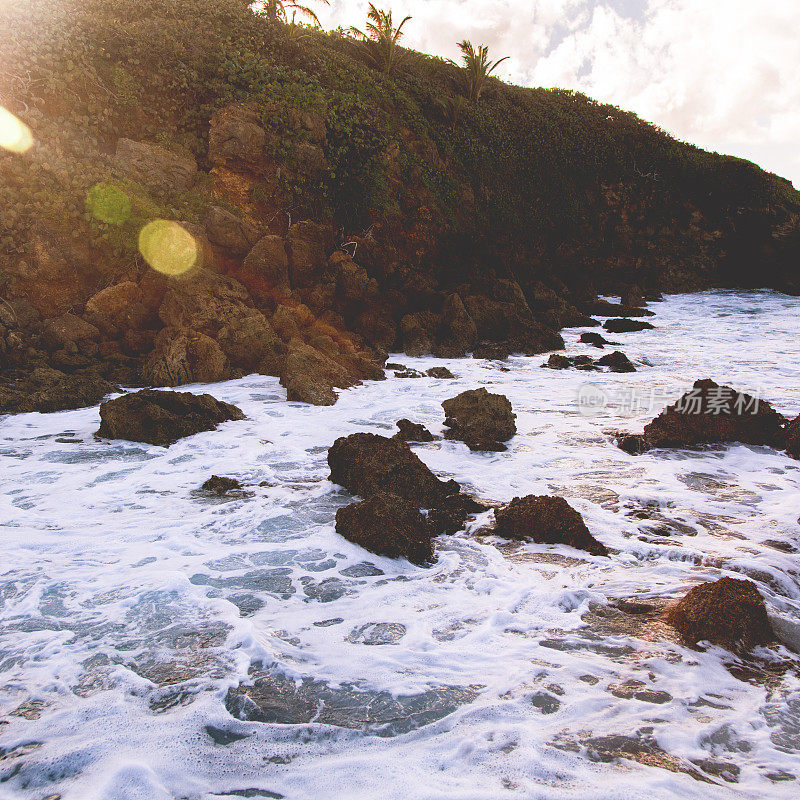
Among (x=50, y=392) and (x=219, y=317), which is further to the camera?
(x=219, y=317)

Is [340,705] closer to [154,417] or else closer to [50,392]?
[154,417]

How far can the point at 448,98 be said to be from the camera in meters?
20.6

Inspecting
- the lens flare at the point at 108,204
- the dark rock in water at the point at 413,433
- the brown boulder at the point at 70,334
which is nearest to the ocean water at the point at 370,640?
the dark rock in water at the point at 413,433

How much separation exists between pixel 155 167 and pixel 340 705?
1343 cm

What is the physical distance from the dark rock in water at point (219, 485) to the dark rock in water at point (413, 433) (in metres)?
2.37

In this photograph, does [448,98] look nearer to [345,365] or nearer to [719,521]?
[345,365]

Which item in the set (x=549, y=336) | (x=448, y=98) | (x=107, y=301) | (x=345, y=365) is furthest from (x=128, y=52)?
(x=549, y=336)

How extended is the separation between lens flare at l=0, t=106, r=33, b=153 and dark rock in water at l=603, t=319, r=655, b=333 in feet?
52.6

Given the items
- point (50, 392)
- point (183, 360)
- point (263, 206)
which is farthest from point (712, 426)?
point (263, 206)

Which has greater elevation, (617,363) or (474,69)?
(474,69)

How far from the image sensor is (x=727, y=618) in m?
2.96

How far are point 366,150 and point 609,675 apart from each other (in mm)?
16028

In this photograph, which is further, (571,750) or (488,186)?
(488,186)

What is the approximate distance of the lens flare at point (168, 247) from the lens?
35.7 ft
